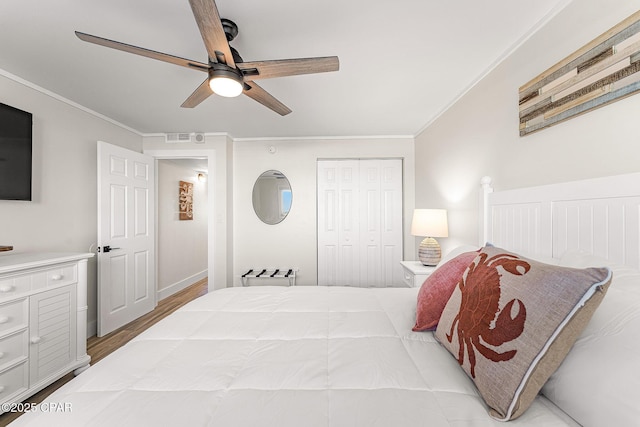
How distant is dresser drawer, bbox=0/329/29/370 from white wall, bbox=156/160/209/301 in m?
2.15

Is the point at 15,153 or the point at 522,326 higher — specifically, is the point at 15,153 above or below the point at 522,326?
above

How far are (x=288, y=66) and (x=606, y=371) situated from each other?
171 cm

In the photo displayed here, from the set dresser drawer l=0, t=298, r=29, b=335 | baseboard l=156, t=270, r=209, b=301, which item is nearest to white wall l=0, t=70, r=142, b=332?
dresser drawer l=0, t=298, r=29, b=335

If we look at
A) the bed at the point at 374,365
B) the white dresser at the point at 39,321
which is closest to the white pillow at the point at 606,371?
the bed at the point at 374,365

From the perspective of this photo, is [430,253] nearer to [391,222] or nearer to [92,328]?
[391,222]

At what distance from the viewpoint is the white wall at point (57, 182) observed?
210cm

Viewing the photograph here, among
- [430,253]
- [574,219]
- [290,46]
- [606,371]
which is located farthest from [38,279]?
[574,219]

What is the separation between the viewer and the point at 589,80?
120cm

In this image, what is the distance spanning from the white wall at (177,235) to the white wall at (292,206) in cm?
118

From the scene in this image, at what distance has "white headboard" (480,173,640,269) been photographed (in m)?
1.01

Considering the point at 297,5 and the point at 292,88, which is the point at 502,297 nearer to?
the point at 297,5

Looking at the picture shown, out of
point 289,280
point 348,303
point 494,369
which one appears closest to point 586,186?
point 494,369

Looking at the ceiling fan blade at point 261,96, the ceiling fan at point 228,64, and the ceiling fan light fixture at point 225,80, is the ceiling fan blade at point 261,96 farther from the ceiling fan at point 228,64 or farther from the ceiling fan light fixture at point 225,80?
the ceiling fan light fixture at point 225,80

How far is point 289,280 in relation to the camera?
3.61 meters
